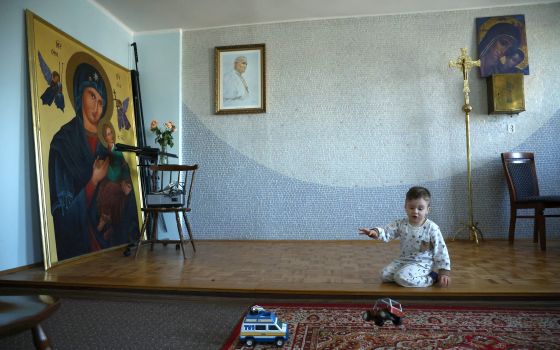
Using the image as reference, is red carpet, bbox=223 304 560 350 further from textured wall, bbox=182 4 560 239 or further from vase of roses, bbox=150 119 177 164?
vase of roses, bbox=150 119 177 164

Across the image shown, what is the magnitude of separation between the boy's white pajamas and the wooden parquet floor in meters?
0.08

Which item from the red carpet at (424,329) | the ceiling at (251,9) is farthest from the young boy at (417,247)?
the ceiling at (251,9)

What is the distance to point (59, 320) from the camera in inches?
71.8

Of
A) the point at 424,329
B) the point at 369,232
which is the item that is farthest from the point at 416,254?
the point at 424,329

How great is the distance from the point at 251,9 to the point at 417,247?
11.0ft

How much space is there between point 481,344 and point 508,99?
3557 millimetres

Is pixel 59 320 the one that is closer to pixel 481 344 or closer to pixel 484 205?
pixel 481 344

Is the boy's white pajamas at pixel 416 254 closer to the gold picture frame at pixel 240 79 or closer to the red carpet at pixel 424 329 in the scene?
the red carpet at pixel 424 329

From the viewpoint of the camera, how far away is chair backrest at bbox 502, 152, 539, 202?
3895 millimetres

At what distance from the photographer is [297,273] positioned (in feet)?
8.40

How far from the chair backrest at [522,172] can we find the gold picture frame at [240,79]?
2853 mm

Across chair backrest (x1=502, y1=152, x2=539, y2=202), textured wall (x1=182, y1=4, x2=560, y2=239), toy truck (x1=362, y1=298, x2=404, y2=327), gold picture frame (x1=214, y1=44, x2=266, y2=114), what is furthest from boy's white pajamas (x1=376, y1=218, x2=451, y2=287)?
gold picture frame (x1=214, y1=44, x2=266, y2=114)

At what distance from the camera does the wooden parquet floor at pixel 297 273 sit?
207 centimetres

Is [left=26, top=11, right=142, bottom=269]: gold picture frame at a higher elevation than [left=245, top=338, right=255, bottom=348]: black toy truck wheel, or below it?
higher
